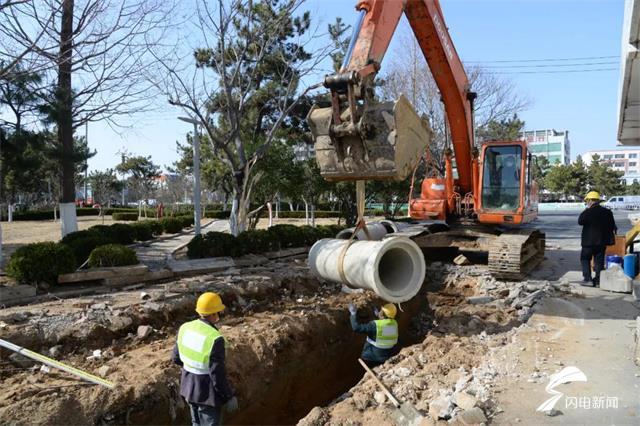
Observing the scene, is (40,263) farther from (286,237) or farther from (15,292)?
(286,237)

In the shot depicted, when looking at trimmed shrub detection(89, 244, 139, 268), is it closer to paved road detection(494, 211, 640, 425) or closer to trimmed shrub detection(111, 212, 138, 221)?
paved road detection(494, 211, 640, 425)

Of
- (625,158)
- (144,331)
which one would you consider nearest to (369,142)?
(144,331)

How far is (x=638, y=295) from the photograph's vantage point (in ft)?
25.7

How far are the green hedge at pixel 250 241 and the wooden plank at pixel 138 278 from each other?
4.77ft

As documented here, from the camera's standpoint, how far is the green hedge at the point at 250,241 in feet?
35.8

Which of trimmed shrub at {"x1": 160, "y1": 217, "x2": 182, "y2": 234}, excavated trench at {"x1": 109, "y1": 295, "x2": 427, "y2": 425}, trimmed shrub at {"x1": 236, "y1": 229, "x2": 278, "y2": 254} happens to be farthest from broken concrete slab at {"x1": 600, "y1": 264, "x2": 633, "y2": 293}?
trimmed shrub at {"x1": 160, "y1": 217, "x2": 182, "y2": 234}

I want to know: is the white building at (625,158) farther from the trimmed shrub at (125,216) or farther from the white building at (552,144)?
the trimmed shrub at (125,216)

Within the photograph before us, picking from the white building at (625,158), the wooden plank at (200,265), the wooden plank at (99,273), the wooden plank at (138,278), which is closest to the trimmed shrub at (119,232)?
the wooden plank at (200,265)

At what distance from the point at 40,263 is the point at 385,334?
577 centimetres

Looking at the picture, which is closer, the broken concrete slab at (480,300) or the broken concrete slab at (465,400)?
the broken concrete slab at (465,400)

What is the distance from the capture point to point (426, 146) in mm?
6336

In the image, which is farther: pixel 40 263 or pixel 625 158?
pixel 625 158

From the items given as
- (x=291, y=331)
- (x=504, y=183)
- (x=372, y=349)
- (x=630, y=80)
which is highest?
(x=630, y=80)

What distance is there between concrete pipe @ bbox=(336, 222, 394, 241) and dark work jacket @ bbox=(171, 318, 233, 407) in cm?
292
